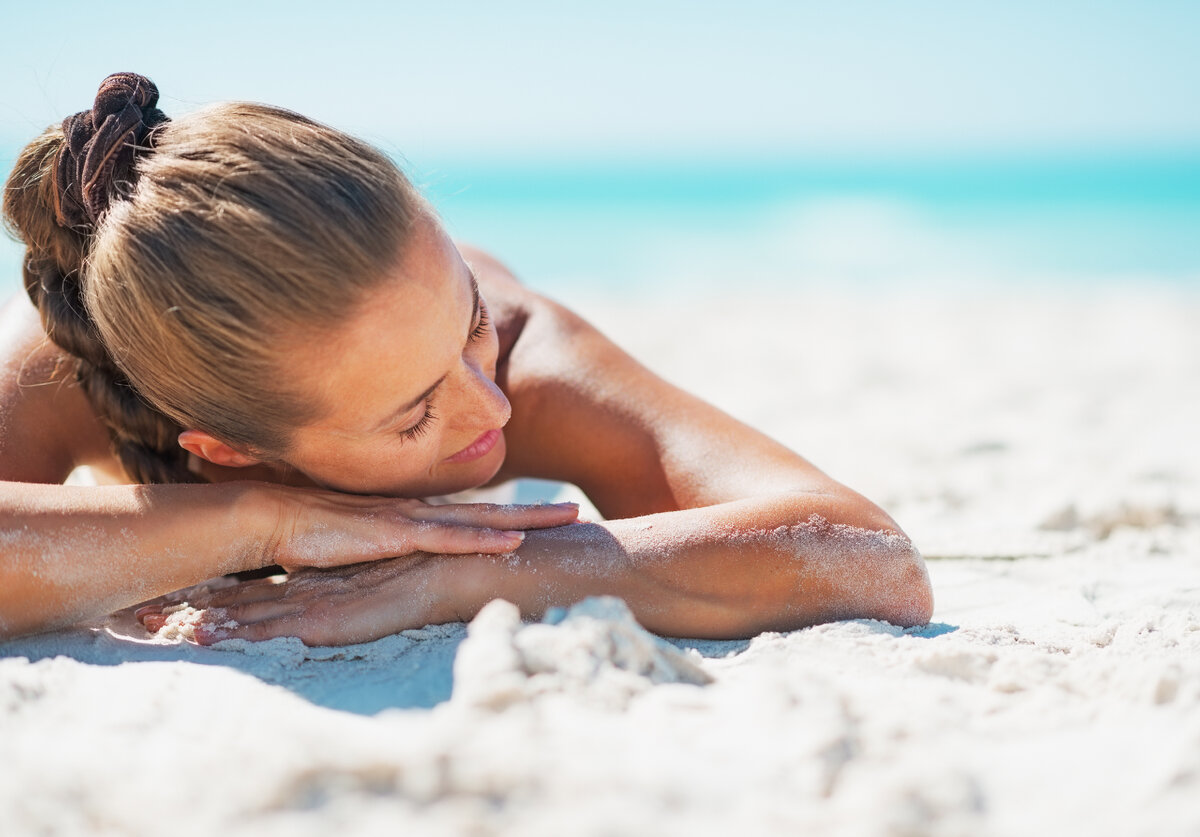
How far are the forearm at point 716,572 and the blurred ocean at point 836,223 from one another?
0.77 m

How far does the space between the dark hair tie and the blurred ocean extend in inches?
14.4

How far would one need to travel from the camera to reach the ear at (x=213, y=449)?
6.40 feet

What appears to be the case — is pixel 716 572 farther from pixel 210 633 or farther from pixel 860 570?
pixel 210 633

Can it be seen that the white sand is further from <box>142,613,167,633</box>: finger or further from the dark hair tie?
the dark hair tie

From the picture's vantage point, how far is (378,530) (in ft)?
6.21

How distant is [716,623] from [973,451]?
2.40 meters

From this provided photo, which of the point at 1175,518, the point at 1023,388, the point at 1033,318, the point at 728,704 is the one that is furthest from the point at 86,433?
the point at 1033,318

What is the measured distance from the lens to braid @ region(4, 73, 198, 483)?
186 cm

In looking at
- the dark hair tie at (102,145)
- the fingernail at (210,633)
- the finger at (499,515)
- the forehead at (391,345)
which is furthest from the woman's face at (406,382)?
the dark hair tie at (102,145)

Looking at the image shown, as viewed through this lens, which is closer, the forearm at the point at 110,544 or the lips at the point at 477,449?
the forearm at the point at 110,544

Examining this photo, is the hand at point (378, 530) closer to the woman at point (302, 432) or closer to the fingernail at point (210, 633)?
the woman at point (302, 432)

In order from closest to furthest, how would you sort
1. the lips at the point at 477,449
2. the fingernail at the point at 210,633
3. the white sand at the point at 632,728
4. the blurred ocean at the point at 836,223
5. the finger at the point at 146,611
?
1. the white sand at the point at 632,728
2. the fingernail at the point at 210,633
3. the finger at the point at 146,611
4. the lips at the point at 477,449
5. the blurred ocean at the point at 836,223

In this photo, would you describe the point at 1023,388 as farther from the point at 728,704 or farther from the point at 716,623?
the point at 728,704

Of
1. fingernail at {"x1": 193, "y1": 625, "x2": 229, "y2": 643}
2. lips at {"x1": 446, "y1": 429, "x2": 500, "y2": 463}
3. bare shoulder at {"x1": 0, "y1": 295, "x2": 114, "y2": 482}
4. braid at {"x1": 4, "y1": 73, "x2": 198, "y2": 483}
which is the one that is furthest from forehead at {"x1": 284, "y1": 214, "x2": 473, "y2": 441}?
bare shoulder at {"x1": 0, "y1": 295, "x2": 114, "y2": 482}
